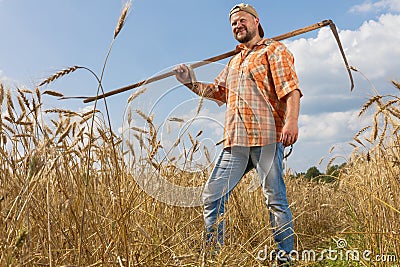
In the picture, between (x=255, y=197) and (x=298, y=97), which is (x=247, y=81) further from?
(x=255, y=197)

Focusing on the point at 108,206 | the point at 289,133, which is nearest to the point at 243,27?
the point at 289,133

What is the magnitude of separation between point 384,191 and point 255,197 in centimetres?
153

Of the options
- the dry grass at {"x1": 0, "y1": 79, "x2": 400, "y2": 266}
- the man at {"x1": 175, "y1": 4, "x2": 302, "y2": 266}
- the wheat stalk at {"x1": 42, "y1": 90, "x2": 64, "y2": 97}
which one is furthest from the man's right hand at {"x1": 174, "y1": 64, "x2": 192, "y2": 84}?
the wheat stalk at {"x1": 42, "y1": 90, "x2": 64, "y2": 97}

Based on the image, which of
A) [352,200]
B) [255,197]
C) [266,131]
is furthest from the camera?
[352,200]

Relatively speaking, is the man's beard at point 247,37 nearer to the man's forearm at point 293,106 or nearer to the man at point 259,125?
the man at point 259,125

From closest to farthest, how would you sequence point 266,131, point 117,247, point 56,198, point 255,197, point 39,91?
point 117,247 < point 39,91 < point 56,198 < point 266,131 < point 255,197

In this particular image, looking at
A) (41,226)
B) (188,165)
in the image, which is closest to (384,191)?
(188,165)

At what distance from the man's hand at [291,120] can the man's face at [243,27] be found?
0.59 metres

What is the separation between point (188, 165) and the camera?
3.03 metres

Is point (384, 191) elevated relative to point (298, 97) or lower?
lower

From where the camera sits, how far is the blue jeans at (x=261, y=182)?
2807mm

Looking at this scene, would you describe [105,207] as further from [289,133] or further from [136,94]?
[289,133]

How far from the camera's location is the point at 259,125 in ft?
9.43

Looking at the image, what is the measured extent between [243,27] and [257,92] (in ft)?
1.76
